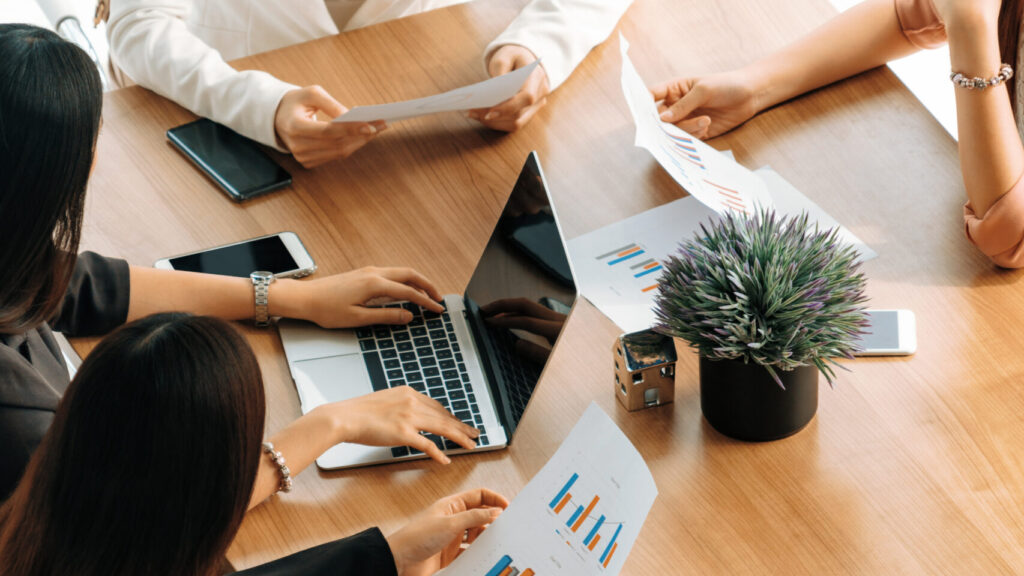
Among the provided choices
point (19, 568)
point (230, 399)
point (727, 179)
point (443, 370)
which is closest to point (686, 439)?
point (443, 370)

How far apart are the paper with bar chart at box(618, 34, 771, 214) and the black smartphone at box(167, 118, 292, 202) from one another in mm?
493

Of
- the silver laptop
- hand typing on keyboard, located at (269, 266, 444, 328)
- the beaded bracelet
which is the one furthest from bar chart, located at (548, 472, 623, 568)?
the beaded bracelet

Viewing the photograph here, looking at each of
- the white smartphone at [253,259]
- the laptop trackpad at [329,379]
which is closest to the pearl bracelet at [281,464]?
the laptop trackpad at [329,379]

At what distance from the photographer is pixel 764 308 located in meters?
0.90

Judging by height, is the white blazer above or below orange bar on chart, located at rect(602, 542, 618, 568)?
above

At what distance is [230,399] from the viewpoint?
2.26 ft

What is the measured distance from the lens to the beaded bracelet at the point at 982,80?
120cm

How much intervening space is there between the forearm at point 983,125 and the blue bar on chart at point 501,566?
2.34 feet

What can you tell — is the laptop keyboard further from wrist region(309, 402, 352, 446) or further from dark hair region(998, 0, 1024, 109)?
dark hair region(998, 0, 1024, 109)

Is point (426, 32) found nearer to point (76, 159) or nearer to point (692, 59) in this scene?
point (692, 59)

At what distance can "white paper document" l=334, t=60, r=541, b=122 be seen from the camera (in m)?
1.28

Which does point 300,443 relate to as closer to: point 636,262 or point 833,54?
point 636,262

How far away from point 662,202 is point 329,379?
19.5 inches

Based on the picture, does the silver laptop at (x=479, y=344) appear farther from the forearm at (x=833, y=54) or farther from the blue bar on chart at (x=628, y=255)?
the forearm at (x=833, y=54)
